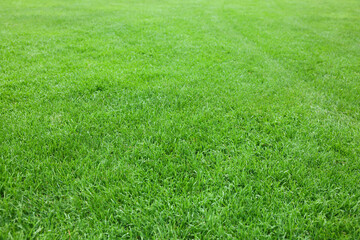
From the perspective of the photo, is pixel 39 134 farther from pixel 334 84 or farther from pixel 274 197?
pixel 334 84

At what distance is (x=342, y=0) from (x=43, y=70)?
91.1ft

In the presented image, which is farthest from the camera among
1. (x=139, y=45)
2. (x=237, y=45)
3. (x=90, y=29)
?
(x=90, y=29)

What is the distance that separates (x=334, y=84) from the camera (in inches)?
169

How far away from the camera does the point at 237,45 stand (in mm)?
7031

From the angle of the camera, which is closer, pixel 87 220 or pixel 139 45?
pixel 87 220

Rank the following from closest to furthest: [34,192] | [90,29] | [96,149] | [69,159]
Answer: [34,192] < [69,159] < [96,149] < [90,29]

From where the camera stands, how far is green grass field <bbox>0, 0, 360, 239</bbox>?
5.29ft

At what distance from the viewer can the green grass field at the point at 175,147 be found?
1.61 metres

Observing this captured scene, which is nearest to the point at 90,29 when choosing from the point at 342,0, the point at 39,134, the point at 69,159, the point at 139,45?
the point at 139,45

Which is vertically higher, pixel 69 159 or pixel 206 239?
pixel 69 159

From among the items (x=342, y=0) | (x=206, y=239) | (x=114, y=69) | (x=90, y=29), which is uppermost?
(x=342, y=0)

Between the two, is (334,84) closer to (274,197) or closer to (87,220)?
(274,197)

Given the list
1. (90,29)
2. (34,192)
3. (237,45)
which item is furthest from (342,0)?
(34,192)

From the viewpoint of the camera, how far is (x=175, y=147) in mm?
2375
